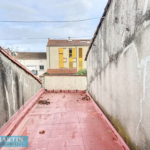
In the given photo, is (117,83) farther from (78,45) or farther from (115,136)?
(78,45)

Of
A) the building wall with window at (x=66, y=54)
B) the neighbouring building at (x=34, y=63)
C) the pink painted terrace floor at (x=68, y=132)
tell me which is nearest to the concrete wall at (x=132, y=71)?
the pink painted terrace floor at (x=68, y=132)

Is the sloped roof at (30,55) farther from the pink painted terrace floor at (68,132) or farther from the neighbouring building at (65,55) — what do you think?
the pink painted terrace floor at (68,132)

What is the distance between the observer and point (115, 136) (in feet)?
9.33

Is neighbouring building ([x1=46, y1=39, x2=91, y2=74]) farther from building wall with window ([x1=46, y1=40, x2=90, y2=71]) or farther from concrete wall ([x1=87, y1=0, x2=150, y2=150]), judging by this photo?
concrete wall ([x1=87, y1=0, x2=150, y2=150])

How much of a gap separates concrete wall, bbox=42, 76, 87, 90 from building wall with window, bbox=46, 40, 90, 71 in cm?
2384

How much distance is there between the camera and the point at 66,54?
32.9 metres

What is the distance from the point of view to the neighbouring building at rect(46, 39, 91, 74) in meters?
32.4

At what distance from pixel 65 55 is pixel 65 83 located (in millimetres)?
24626

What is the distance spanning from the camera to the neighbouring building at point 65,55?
32.4 metres

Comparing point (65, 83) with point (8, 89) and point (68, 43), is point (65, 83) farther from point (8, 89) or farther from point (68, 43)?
point (68, 43)

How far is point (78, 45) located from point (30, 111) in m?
29.6

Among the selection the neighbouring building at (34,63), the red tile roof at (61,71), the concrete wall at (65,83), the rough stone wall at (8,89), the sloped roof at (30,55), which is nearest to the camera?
the rough stone wall at (8,89)

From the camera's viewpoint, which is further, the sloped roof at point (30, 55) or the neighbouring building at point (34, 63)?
the sloped roof at point (30, 55)

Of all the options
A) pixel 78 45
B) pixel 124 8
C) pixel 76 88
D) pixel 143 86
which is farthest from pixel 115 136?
pixel 78 45
